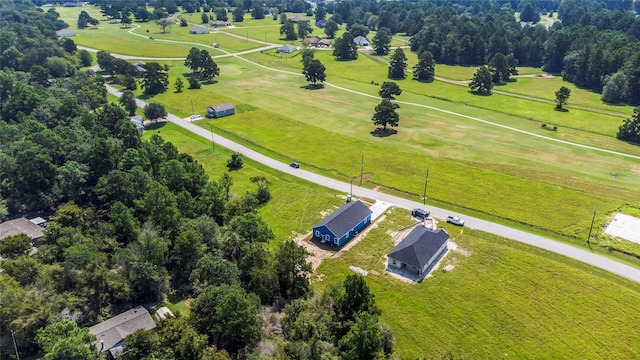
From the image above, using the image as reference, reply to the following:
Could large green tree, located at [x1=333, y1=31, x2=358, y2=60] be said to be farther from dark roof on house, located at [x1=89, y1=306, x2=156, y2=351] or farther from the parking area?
dark roof on house, located at [x1=89, y1=306, x2=156, y2=351]

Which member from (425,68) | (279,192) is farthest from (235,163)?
(425,68)

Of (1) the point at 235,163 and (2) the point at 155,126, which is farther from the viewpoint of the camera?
(2) the point at 155,126

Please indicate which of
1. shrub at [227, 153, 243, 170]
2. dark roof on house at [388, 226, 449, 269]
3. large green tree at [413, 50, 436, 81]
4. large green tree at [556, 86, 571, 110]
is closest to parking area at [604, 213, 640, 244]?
dark roof on house at [388, 226, 449, 269]

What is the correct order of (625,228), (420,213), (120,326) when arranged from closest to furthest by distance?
1. (120,326)
2. (625,228)
3. (420,213)

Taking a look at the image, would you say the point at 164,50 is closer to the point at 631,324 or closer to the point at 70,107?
the point at 70,107

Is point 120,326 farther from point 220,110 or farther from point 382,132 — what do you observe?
point 220,110

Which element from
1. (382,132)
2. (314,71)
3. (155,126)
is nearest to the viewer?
(382,132)

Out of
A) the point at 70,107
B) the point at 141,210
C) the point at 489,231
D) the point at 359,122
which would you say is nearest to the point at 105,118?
the point at 70,107
